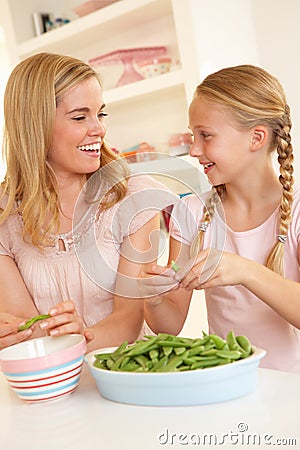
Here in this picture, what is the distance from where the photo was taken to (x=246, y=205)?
1609mm

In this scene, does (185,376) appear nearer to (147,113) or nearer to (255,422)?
(255,422)

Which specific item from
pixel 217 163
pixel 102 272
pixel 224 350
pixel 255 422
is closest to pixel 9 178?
pixel 102 272

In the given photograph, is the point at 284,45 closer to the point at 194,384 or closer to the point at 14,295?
the point at 14,295

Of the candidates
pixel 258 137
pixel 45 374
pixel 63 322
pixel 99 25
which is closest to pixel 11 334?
pixel 63 322

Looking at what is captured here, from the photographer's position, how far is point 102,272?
4.96 ft

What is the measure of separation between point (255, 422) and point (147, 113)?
2408mm

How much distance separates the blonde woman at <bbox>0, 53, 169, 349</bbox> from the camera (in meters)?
1.63

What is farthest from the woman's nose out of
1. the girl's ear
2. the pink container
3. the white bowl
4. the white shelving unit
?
the pink container

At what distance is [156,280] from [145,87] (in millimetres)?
1795

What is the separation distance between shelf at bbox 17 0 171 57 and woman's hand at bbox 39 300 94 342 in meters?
1.82

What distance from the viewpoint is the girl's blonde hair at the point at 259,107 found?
1.50 meters

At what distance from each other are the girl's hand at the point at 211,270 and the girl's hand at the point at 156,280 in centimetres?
2

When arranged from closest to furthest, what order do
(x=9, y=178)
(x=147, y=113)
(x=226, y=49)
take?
(x=9, y=178), (x=226, y=49), (x=147, y=113)

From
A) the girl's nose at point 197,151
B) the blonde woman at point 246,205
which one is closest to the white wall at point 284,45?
the blonde woman at point 246,205
